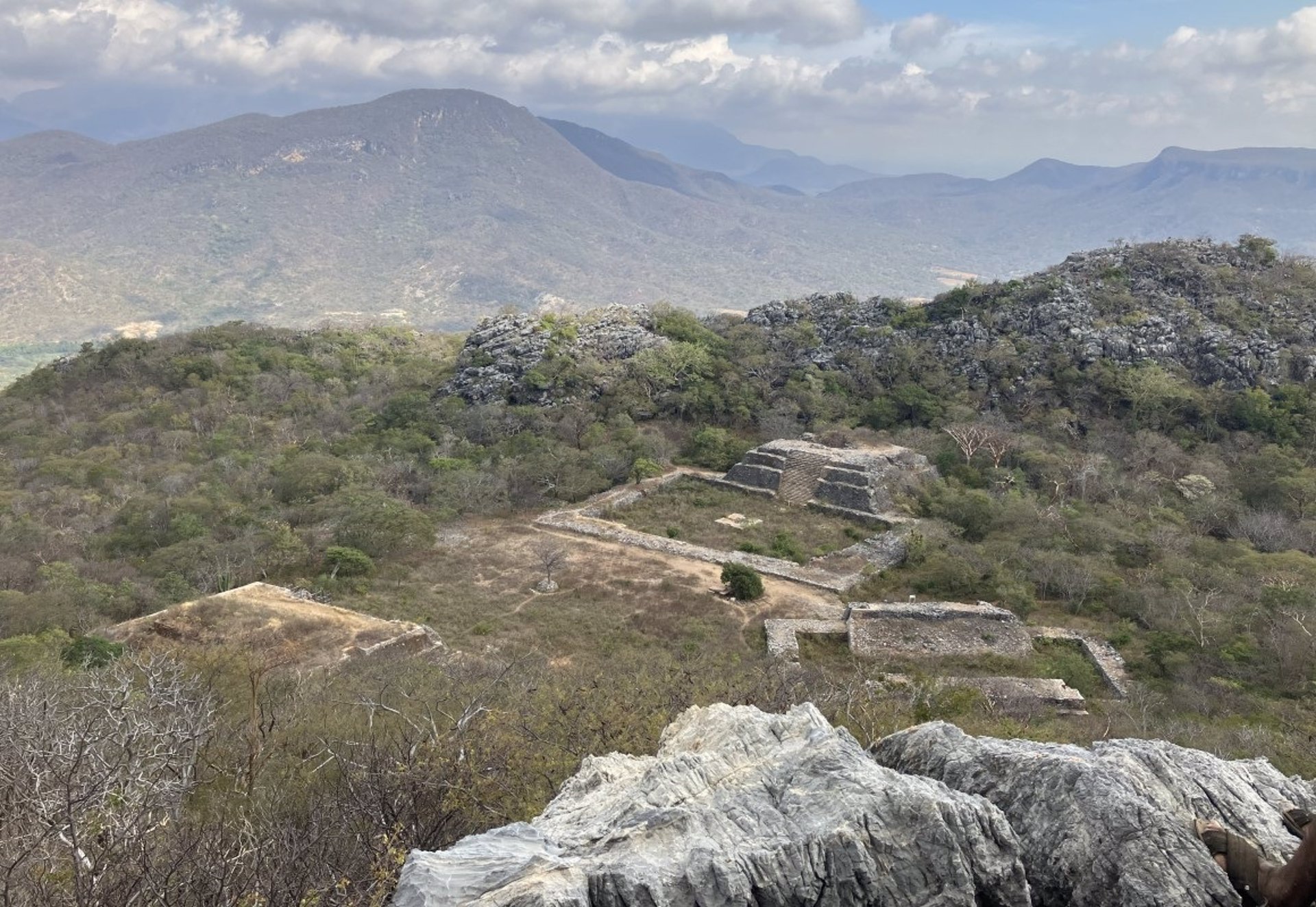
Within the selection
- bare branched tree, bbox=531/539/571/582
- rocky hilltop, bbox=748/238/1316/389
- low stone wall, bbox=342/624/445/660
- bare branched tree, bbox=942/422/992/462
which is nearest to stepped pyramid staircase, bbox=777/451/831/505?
bare branched tree, bbox=942/422/992/462

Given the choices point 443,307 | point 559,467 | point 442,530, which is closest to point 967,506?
point 559,467

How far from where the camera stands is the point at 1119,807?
16.5 ft

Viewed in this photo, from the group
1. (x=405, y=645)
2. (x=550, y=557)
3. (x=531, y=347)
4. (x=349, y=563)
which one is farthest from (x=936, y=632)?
(x=531, y=347)

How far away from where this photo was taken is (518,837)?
194 inches

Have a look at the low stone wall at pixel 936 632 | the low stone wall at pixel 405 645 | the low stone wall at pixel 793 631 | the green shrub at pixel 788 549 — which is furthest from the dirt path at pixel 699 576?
the low stone wall at pixel 405 645

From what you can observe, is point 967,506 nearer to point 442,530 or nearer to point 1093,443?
point 1093,443

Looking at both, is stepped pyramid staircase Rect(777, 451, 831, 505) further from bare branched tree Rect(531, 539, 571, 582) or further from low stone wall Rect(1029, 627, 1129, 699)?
low stone wall Rect(1029, 627, 1129, 699)

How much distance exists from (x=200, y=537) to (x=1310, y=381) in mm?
41464

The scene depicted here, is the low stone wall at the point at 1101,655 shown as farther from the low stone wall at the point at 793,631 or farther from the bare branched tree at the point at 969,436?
the bare branched tree at the point at 969,436

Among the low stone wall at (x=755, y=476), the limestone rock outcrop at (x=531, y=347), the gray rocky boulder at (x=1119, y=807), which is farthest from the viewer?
the limestone rock outcrop at (x=531, y=347)

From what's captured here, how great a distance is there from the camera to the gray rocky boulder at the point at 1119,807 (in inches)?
187

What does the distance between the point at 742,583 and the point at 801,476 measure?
9.89 meters

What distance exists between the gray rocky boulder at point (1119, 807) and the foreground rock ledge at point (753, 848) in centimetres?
41

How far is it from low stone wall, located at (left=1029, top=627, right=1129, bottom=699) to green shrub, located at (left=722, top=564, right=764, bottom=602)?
6564 millimetres
